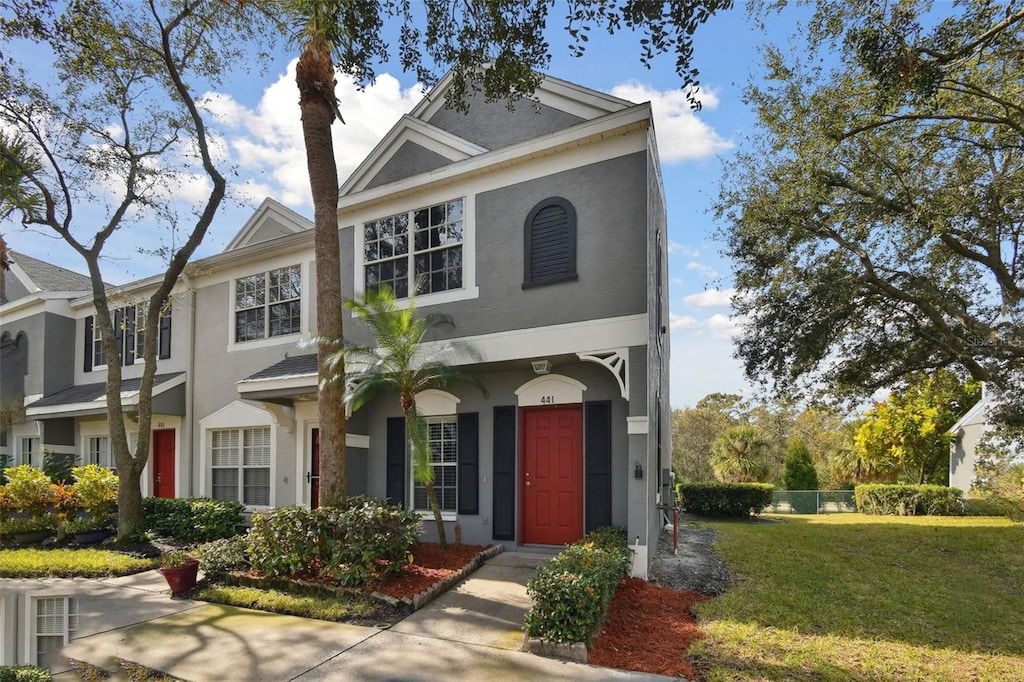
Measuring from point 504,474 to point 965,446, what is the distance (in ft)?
65.9

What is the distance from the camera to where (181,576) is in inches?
324

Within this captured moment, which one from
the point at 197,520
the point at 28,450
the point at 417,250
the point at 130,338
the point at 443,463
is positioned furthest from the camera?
the point at 28,450

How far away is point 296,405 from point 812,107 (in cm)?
1233

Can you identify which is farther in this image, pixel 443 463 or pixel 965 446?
pixel 965 446

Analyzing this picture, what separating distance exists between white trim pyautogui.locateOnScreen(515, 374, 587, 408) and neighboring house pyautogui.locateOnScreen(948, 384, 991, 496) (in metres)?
17.5

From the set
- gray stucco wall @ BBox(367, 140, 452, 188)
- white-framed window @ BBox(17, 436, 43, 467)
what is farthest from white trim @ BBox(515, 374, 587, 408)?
white-framed window @ BBox(17, 436, 43, 467)

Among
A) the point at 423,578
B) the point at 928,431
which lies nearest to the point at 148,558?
the point at 423,578

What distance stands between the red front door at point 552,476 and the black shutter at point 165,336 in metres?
10.8

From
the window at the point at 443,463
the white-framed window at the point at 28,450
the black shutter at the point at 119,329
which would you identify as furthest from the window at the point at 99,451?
the window at the point at 443,463

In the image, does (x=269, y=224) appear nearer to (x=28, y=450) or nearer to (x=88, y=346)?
(x=88, y=346)

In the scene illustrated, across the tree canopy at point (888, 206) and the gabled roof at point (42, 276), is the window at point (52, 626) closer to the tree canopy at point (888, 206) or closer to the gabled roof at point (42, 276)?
the tree canopy at point (888, 206)

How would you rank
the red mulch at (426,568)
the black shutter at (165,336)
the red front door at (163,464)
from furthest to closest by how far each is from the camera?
the black shutter at (165,336) → the red front door at (163,464) → the red mulch at (426,568)

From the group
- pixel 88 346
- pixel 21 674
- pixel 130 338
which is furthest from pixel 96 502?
pixel 21 674

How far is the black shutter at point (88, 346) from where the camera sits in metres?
18.2
